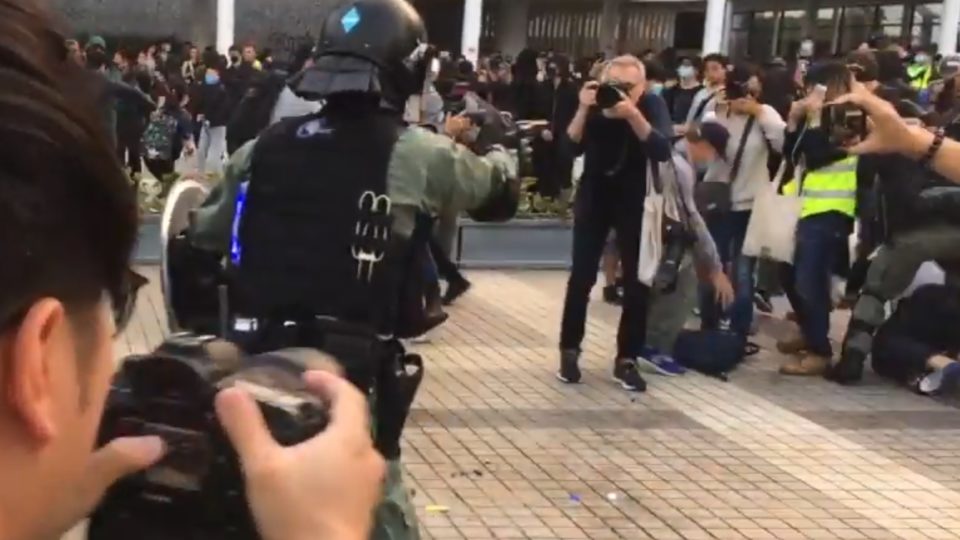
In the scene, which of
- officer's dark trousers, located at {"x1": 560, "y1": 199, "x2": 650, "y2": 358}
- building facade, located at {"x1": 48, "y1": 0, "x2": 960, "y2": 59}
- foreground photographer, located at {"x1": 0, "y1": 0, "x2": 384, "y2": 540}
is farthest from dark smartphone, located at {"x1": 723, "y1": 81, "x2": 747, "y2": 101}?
building facade, located at {"x1": 48, "y1": 0, "x2": 960, "y2": 59}

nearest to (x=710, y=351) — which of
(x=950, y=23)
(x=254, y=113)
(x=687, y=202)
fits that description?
(x=687, y=202)

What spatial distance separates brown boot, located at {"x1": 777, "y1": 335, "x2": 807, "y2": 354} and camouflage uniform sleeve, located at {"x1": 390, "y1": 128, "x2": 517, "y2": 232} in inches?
208

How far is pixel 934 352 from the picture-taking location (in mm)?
7602

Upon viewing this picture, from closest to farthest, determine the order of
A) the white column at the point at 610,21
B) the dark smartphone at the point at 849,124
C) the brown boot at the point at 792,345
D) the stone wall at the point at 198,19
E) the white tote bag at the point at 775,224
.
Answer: the dark smartphone at the point at 849,124 → the white tote bag at the point at 775,224 → the brown boot at the point at 792,345 → the stone wall at the point at 198,19 → the white column at the point at 610,21

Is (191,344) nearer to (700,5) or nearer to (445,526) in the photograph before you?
(445,526)

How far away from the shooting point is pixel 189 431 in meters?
1.09

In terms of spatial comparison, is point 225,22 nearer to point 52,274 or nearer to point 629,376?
point 629,376

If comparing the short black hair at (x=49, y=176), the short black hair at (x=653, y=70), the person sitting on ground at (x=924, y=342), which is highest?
the short black hair at (x=653, y=70)

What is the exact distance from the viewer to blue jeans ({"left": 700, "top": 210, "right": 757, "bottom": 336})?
8328 millimetres

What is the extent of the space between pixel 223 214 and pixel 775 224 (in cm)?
Answer: 522

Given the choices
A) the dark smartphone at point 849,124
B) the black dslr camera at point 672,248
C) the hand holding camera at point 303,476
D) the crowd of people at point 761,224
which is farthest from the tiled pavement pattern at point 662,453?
the hand holding camera at point 303,476

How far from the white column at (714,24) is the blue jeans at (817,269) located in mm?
26200

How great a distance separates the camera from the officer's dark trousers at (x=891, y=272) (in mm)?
7414

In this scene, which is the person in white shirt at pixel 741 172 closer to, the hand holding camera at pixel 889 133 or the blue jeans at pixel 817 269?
the blue jeans at pixel 817 269
